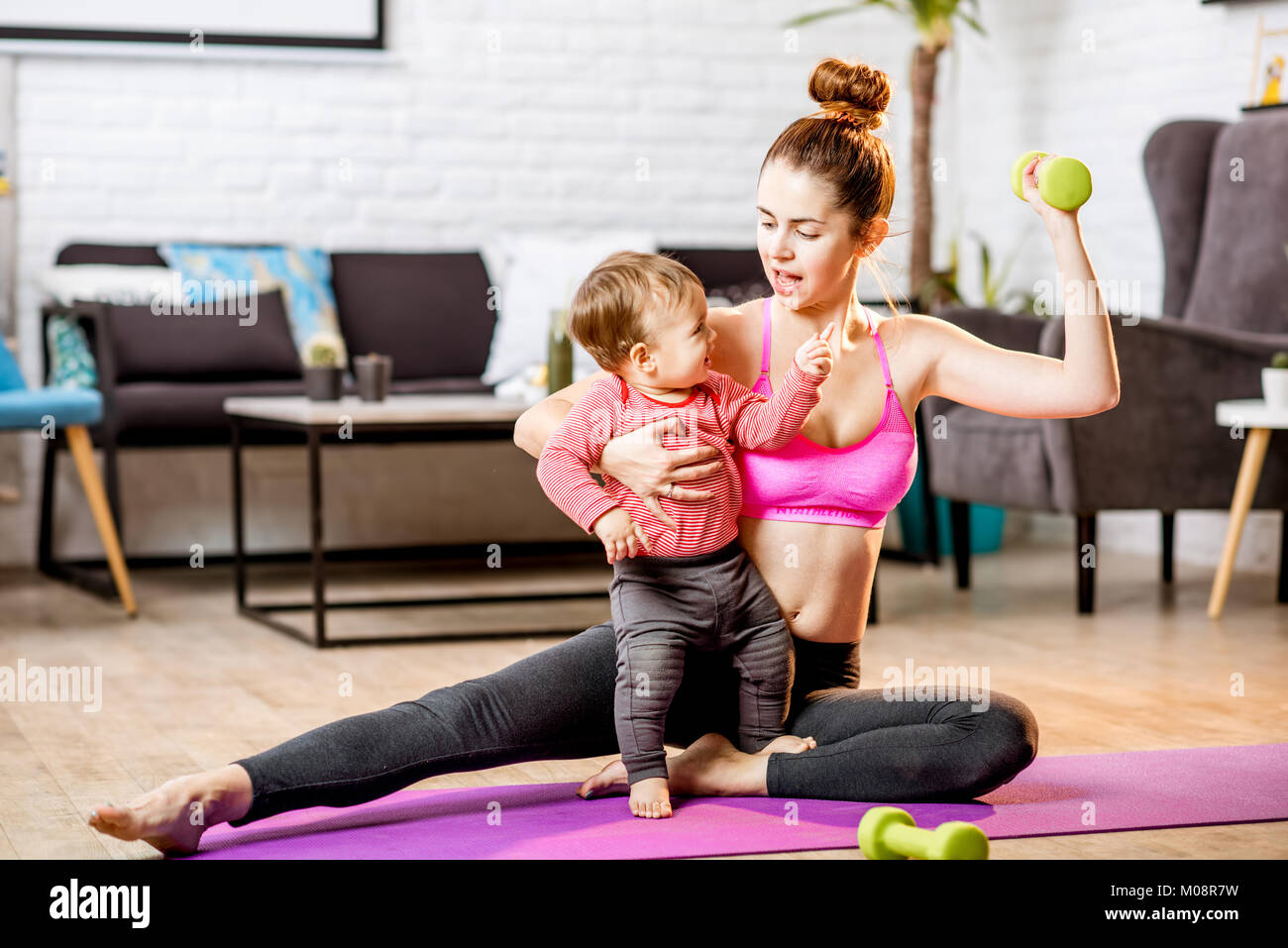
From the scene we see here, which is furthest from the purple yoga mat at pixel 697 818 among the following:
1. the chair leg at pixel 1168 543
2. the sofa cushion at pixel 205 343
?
the sofa cushion at pixel 205 343

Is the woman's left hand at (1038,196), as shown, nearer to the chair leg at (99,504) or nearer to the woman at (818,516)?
the woman at (818,516)

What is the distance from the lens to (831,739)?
1.97 metres

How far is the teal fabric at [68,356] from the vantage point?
13.8ft

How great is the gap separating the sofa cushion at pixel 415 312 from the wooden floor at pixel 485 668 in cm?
61

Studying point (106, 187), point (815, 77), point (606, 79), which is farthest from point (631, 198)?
point (815, 77)

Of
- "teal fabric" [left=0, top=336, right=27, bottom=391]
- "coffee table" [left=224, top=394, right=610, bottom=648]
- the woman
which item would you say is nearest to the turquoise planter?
"coffee table" [left=224, top=394, right=610, bottom=648]

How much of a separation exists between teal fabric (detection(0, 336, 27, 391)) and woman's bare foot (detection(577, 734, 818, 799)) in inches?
91.7

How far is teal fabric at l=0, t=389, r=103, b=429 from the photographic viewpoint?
3.46 m

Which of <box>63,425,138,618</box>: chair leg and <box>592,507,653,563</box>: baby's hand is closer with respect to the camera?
<box>592,507,653,563</box>: baby's hand

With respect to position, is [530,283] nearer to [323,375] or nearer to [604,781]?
[323,375]

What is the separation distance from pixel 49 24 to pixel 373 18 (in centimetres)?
89

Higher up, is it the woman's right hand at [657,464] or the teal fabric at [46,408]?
the woman's right hand at [657,464]

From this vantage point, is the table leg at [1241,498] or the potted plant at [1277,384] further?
the table leg at [1241,498]

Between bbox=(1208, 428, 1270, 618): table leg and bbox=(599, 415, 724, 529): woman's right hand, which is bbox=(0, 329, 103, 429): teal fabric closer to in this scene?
bbox=(599, 415, 724, 529): woman's right hand
